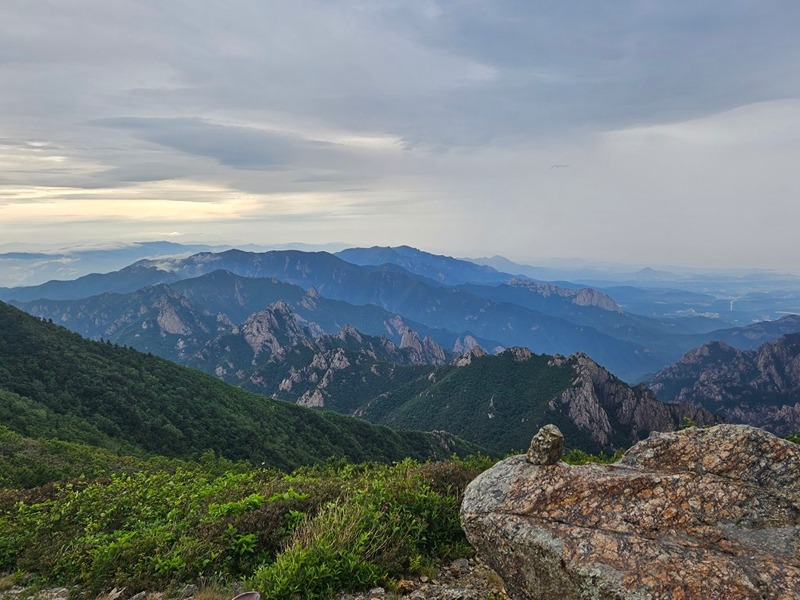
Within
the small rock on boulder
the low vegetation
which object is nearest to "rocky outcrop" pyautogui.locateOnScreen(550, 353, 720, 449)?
the low vegetation

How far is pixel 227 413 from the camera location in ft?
321

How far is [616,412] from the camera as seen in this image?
194000mm

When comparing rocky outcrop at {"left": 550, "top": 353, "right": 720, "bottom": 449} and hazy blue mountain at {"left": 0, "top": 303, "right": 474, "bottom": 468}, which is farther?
rocky outcrop at {"left": 550, "top": 353, "right": 720, "bottom": 449}

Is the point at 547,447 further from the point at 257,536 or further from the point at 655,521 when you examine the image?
the point at 257,536

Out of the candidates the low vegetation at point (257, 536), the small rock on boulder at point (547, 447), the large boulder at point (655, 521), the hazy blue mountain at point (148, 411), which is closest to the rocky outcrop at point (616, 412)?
the hazy blue mountain at point (148, 411)

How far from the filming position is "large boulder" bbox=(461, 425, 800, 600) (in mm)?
6754

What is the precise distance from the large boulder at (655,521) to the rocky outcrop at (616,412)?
18937 centimetres

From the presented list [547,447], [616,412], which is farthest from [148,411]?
[616,412]

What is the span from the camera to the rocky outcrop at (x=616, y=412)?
180 metres

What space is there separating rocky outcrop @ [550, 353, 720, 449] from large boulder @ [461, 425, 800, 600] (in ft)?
621

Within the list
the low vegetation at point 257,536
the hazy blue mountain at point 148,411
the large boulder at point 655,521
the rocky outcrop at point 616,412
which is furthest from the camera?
the rocky outcrop at point 616,412

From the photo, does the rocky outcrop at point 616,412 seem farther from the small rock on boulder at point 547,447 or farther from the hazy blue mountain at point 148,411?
the small rock on boulder at point 547,447

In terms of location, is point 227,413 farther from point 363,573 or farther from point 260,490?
point 363,573

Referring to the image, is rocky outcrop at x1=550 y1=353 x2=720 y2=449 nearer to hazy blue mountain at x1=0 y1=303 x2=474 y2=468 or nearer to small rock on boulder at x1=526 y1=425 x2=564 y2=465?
hazy blue mountain at x1=0 y1=303 x2=474 y2=468
